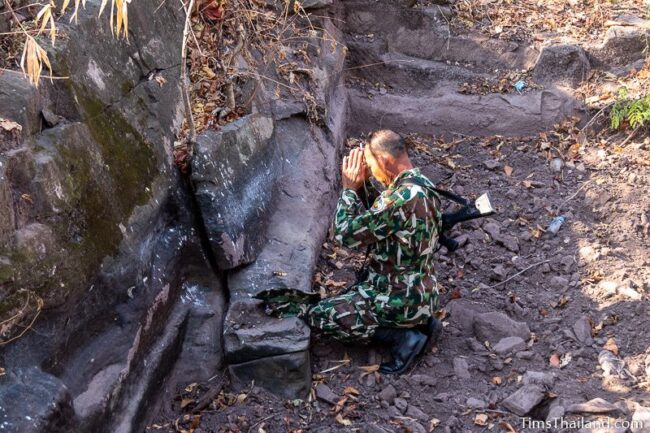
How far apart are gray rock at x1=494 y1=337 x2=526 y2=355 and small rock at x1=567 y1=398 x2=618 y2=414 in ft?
2.33

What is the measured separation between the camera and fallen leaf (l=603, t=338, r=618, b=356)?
13.8 feet

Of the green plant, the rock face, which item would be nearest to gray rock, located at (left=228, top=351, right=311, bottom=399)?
the rock face

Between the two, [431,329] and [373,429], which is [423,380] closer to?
[431,329]

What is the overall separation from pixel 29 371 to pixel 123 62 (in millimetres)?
1951

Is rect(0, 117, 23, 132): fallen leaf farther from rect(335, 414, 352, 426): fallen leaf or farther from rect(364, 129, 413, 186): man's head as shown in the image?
rect(335, 414, 352, 426): fallen leaf

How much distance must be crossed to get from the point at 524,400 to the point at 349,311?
107 cm

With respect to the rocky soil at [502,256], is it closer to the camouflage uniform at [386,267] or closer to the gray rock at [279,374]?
the gray rock at [279,374]

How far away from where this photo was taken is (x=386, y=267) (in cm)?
420

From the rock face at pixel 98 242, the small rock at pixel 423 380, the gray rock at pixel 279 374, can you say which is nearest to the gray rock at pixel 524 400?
the small rock at pixel 423 380

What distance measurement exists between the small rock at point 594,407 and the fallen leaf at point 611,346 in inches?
24.1

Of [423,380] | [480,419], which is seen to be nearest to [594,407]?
[480,419]

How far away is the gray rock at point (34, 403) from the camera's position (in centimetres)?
294

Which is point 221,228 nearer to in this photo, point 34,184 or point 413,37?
point 34,184

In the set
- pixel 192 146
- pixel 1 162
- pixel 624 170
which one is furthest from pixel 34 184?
pixel 624 170
